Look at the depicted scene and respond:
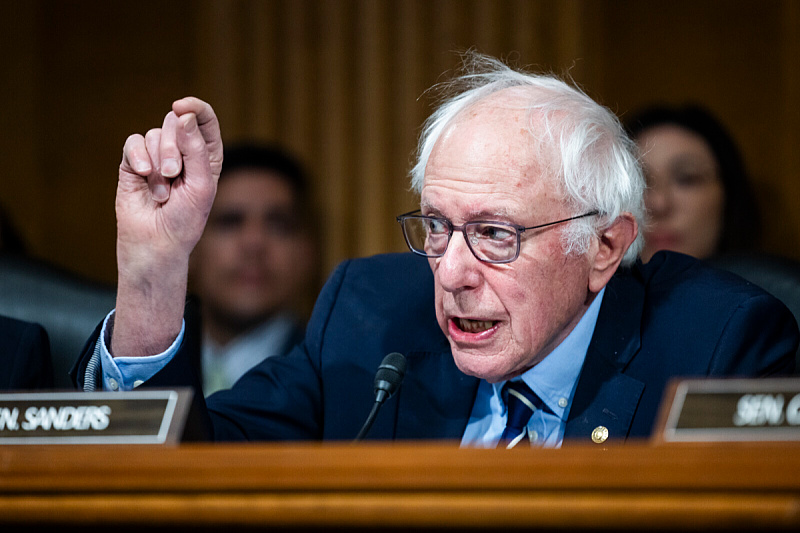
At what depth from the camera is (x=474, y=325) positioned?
4.82ft

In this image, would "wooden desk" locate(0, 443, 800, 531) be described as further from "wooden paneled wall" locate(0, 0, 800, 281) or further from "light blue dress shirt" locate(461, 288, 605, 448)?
"wooden paneled wall" locate(0, 0, 800, 281)

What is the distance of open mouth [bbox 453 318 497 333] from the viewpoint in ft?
4.78

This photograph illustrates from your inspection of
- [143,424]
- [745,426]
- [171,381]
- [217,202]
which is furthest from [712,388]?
[217,202]

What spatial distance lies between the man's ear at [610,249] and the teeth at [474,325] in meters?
0.22

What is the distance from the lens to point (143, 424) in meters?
0.90

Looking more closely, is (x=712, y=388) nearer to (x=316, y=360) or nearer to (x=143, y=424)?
(x=143, y=424)

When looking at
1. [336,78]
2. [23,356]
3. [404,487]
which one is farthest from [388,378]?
[336,78]

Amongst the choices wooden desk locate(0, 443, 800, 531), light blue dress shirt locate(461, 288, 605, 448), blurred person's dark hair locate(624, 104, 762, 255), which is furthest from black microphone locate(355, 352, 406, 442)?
blurred person's dark hair locate(624, 104, 762, 255)

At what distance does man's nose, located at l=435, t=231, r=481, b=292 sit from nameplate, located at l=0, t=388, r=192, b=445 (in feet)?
1.96

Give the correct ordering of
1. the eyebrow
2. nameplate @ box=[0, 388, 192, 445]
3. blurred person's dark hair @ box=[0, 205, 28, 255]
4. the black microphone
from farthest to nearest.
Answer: blurred person's dark hair @ box=[0, 205, 28, 255] < the eyebrow < the black microphone < nameplate @ box=[0, 388, 192, 445]

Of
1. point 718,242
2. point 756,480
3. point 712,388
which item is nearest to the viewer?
point 756,480

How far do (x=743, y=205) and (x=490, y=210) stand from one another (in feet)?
5.63

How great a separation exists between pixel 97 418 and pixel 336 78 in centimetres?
277

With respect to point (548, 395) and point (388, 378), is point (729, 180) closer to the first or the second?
point (548, 395)
